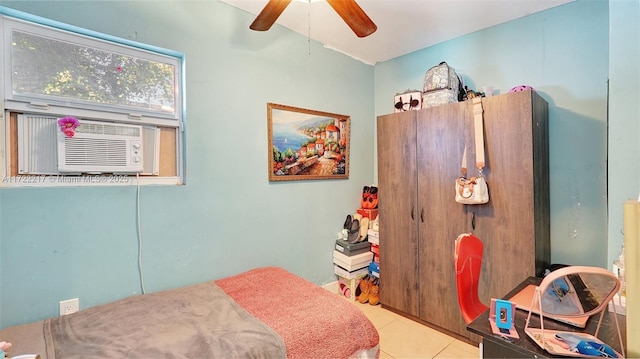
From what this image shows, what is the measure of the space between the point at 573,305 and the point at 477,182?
3.39 ft

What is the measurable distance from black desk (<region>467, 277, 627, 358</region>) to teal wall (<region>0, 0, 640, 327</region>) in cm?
60

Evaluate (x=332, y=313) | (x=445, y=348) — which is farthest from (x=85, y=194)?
(x=445, y=348)

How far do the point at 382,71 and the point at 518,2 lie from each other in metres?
1.39

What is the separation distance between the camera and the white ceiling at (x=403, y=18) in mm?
2170

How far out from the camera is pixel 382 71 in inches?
129

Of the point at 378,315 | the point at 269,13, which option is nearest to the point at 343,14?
the point at 269,13

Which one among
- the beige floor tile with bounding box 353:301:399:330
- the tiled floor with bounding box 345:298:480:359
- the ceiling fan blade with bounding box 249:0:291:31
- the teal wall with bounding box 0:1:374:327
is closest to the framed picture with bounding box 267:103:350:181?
the teal wall with bounding box 0:1:374:327

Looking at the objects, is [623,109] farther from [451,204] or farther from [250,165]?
[250,165]

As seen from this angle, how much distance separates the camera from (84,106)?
5.56 ft

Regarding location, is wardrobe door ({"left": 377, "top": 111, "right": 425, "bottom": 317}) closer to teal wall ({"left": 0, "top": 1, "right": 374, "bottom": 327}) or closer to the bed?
teal wall ({"left": 0, "top": 1, "right": 374, "bottom": 327})

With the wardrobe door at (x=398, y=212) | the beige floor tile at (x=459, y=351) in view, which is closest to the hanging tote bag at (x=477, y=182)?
the wardrobe door at (x=398, y=212)

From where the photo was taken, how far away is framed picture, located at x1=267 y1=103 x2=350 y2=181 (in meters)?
2.49

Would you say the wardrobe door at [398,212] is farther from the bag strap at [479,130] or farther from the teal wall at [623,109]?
the teal wall at [623,109]

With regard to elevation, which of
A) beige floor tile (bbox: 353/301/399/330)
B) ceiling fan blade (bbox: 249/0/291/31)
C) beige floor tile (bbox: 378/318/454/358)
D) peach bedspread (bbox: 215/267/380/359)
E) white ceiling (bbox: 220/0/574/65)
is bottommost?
beige floor tile (bbox: 353/301/399/330)
